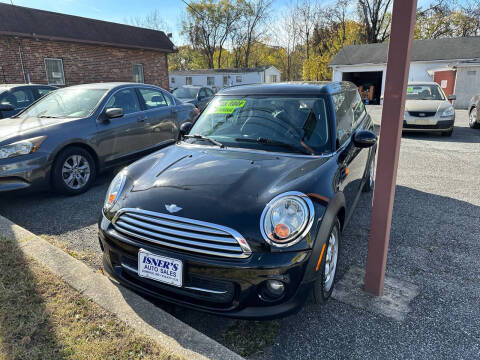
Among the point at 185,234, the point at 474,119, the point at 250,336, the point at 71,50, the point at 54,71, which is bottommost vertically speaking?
the point at 250,336

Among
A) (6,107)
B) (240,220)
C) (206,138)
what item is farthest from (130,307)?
(6,107)

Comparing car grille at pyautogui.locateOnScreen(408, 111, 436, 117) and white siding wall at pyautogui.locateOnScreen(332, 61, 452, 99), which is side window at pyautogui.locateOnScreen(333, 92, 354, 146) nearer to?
car grille at pyautogui.locateOnScreen(408, 111, 436, 117)

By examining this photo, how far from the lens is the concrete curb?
1.91 metres

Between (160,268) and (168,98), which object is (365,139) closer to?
(160,268)

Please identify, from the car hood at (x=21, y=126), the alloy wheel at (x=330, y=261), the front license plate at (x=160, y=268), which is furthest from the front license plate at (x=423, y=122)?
the front license plate at (x=160, y=268)

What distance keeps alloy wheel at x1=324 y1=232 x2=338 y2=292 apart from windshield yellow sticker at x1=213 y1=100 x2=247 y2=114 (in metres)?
1.63

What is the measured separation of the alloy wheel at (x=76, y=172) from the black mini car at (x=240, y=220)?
2367mm

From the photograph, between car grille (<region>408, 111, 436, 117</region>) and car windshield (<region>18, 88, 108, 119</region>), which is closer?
car windshield (<region>18, 88, 108, 119</region>)

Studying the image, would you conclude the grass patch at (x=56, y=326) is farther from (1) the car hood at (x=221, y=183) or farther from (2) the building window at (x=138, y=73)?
(2) the building window at (x=138, y=73)

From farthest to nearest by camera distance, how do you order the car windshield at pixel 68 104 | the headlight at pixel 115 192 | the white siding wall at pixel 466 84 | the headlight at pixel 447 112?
the white siding wall at pixel 466 84, the headlight at pixel 447 112, the car windshield at pixel 68 104, the headlight at pixel 115 192

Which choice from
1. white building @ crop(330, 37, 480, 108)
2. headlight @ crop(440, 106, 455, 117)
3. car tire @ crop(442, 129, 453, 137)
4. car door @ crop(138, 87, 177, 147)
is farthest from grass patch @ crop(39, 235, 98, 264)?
white building @ crop(330, 37, 480, 108)

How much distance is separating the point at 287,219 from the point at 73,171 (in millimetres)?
3823

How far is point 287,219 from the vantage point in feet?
6.69

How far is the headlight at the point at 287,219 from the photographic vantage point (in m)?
1.98
